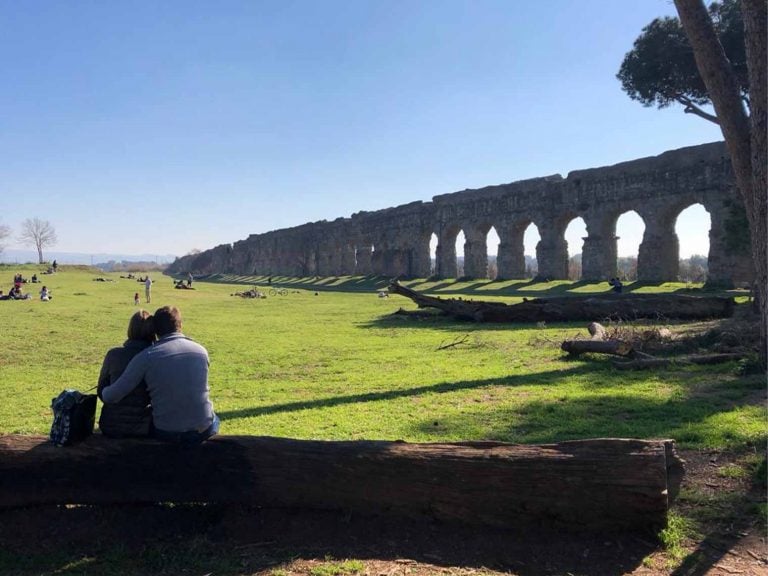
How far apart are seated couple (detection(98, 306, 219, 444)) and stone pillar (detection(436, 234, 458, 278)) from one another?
32811 millimetres

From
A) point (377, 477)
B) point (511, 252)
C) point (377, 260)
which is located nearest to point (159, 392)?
point (377, 477)

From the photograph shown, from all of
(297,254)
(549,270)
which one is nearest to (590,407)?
(549,270)

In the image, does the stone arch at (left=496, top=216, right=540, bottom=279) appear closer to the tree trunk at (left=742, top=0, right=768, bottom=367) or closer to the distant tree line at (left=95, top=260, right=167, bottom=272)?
the tree trunk at (left=742, top=0, right=768, bottom=367)

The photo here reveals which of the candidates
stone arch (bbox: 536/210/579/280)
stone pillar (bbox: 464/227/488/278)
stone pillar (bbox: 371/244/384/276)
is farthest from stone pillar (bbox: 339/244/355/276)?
stone arch (bbox: 536/210/579/280)

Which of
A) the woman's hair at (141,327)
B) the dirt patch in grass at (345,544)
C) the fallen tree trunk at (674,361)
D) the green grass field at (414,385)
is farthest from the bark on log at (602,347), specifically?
the woman's hair at (141,327)

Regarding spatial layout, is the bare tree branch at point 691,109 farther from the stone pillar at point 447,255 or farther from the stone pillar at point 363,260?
the stone pillar at point 363,260

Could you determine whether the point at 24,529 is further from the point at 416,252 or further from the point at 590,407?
the point at 416,252

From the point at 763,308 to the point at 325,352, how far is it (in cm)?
659

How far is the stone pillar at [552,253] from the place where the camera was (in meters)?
28.8

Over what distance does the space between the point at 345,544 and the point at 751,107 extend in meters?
4.97

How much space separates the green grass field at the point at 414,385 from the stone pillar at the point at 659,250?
1431 cm

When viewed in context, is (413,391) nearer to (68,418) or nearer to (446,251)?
(68,418)

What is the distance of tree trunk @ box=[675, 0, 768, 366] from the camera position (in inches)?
196

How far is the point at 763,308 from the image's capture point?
5.33 meters
